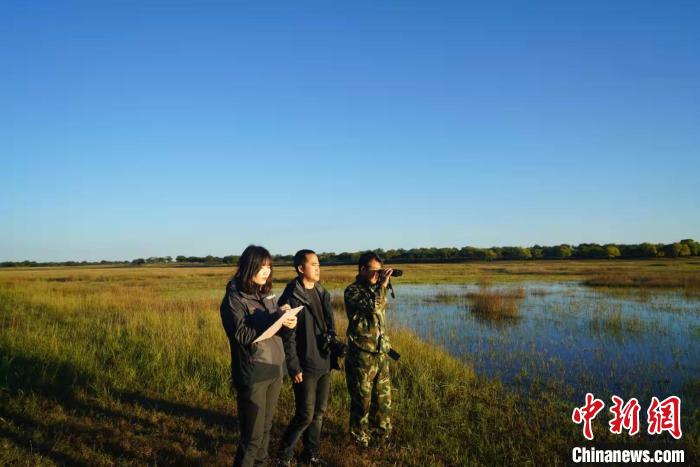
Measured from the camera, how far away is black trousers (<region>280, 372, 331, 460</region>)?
387 centimetres

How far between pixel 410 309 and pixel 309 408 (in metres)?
14.9

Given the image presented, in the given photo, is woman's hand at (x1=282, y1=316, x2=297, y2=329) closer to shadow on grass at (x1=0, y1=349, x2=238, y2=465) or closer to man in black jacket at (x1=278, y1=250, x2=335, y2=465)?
man in black jacket at (x1=278, y1=250, x2=335, y2=465)

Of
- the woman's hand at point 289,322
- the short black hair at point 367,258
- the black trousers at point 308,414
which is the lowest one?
the black trousers at point 308,414

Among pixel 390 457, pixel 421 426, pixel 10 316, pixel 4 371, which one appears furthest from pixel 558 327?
pixel 10 316

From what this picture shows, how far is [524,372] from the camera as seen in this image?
26.6ft

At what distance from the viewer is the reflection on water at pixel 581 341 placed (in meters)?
7.74

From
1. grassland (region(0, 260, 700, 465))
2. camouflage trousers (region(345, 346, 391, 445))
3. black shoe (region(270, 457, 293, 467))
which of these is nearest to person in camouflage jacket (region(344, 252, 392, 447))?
camouflage trousers (region(345, 346, 391, 445))

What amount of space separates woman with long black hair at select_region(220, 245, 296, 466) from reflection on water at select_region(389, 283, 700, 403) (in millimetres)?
5295

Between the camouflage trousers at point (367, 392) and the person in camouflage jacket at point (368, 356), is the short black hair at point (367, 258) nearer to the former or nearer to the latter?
the person in camouflage jacket at point (368, 356)

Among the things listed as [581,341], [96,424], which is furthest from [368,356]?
[581,341]

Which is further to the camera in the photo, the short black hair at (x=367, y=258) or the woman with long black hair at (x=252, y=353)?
the short black hair at (x=367, y=258)

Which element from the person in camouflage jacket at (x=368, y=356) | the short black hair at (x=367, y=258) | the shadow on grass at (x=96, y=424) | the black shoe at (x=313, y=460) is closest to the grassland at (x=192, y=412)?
the shadow on grass at (x=96, y=424)

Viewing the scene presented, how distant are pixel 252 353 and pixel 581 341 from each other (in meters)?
10.5

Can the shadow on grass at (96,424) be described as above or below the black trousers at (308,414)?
below
